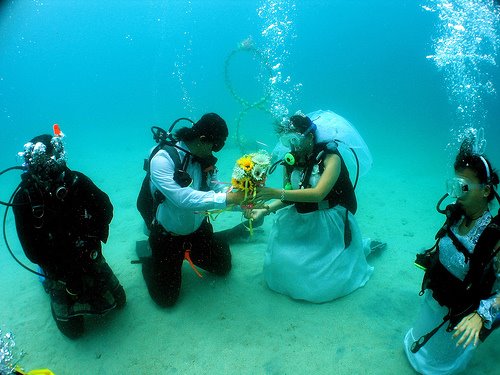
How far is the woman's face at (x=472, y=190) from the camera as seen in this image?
2.35m

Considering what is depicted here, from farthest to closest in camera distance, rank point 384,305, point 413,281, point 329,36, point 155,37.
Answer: point 155,37 → point 329,36 → point 413,281 → point 384,305

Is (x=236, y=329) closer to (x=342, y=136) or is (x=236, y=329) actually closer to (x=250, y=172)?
(x=250, y=172)

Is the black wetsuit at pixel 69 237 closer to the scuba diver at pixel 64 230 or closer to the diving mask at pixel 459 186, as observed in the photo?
the scuba diver at pixel 64 230

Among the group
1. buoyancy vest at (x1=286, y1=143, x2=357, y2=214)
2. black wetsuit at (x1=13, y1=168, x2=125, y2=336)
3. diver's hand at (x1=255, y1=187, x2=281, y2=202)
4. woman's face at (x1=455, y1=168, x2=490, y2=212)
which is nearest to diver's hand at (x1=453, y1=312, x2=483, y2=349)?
woman's face at (x1=455, y1=168, x2=490, y2=212)

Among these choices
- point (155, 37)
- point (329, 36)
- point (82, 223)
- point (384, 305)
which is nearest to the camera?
point (82, 223)

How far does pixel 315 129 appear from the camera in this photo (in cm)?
370

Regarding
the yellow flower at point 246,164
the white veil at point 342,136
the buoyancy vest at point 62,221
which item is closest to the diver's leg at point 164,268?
the buoyancy vest at point 62,221

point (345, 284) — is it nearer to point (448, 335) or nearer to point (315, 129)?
point (448, 335)

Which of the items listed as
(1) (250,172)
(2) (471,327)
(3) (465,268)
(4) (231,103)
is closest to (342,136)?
(1) (250,172)

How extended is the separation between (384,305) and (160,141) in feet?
12.3

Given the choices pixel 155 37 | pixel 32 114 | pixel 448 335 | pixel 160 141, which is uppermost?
pixel 155 37

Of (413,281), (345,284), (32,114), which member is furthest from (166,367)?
(32,114)

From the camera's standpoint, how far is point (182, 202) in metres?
3.39

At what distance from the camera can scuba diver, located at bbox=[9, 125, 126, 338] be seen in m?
3.19
